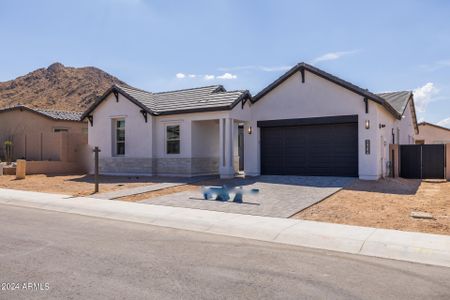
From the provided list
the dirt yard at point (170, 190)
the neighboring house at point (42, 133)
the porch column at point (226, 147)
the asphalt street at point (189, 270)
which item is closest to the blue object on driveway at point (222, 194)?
the dirt yard at point (170, 190)

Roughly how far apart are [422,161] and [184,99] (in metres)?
12.6

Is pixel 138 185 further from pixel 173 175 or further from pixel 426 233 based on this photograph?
pixel 426 233

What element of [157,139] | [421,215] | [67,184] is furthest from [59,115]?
[421,215]

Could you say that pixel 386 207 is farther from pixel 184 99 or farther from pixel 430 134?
pixel 430 134

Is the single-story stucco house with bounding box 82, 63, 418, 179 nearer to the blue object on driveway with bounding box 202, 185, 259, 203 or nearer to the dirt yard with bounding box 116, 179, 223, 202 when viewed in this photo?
the dirt yard with bounding box 116, 179, 223, 202

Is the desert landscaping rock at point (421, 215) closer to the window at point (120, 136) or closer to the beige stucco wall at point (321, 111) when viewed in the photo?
the beige stucco wall at point (321, 111)

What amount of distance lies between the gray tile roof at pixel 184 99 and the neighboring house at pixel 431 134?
29.6 meters

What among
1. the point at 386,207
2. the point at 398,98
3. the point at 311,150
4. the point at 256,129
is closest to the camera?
the point at 386,207

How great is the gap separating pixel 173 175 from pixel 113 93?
598 centimetres

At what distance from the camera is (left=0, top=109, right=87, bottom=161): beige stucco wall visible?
80.0 feet

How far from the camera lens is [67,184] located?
1767cm

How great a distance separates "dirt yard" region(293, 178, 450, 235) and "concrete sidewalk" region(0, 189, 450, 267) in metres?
0.77

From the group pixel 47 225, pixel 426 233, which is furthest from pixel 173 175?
pixel 426 233

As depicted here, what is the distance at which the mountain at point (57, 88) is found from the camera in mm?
76562
